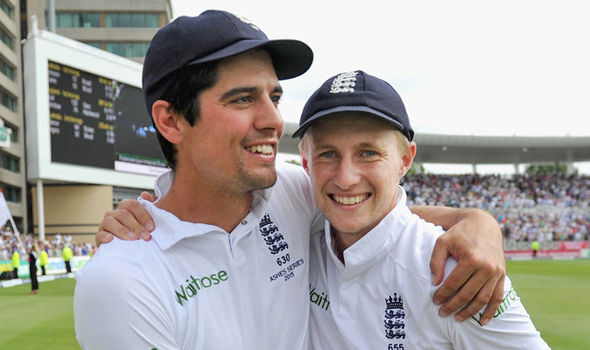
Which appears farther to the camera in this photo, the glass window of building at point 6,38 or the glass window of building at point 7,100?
the glass window of building at point 6,38

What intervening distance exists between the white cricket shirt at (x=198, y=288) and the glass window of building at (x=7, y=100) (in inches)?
1721

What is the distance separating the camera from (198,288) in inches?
84.4

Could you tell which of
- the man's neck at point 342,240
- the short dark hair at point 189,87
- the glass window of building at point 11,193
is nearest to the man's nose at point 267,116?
the short dark hair at point 189,87

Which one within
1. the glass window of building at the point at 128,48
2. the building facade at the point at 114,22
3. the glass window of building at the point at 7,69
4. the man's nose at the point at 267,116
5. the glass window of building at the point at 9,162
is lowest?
the glass window of building at the point at 9,162

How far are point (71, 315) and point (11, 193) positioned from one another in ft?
112

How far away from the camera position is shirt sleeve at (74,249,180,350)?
194 centimetres

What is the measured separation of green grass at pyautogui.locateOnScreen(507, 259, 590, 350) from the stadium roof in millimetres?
24014

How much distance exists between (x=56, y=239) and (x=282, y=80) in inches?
1160

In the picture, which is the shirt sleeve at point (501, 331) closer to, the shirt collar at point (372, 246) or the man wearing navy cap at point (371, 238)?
the man wearing navy cap at point (371, 238)

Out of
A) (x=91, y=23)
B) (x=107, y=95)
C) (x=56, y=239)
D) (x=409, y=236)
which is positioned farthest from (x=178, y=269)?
(x=91, y=23)

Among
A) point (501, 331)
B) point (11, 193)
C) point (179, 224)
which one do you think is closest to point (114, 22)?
point (11, 193)

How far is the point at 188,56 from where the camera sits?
87.4 inches

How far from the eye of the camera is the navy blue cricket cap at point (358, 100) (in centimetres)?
231

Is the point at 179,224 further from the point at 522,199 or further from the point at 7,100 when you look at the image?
the point at 7,100
